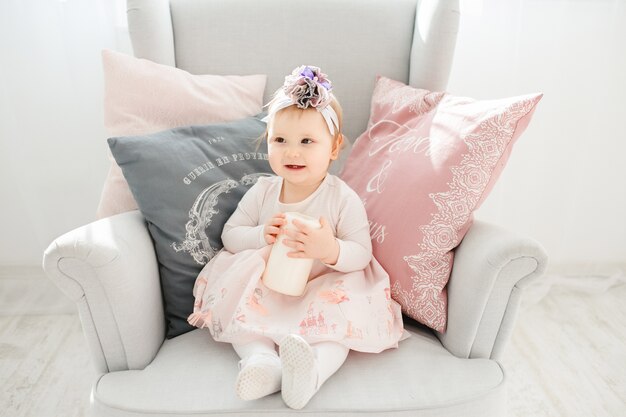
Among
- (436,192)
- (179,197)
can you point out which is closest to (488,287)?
(436,192)

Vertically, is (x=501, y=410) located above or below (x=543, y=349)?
above

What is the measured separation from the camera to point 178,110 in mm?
1275

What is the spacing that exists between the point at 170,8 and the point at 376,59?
0.58 metres

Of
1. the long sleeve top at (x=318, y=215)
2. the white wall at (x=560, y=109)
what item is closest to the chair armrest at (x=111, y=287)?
the long sleeve top at (x=318, y=215)

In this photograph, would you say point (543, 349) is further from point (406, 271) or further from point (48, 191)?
point (48, 191)

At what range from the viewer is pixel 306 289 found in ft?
3.56

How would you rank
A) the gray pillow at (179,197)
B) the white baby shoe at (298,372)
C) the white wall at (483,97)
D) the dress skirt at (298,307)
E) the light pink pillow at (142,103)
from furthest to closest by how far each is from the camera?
the white wall at (483,97), the light pink pillow at (142,103), the gray pillow at (179,197), the dress skirt at (298,307), the white baby shoe at (298,372)

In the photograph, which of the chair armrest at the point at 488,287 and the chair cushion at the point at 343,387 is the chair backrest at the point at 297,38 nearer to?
the chair armrest at the point at 488,287

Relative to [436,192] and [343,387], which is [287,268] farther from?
[436,192]

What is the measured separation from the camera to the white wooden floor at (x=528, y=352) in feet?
4.67

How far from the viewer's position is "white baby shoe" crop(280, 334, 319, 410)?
864 millimetres

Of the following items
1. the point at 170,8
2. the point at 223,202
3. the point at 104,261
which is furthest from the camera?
the point at 170,8

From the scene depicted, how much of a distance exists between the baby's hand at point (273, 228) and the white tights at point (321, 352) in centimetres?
20

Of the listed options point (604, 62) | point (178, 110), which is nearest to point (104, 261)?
point (178, 110)
